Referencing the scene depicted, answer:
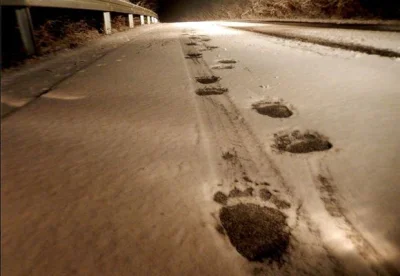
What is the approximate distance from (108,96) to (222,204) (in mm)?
983

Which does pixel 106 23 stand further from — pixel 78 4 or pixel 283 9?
pixel 283 9

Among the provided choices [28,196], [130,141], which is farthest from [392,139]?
[28,196]

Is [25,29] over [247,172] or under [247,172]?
over

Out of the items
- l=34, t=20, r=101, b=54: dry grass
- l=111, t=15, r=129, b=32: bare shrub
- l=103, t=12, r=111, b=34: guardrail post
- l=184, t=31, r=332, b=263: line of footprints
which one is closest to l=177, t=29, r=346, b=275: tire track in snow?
l=184, t=31, r=332, b=263: line of footprints

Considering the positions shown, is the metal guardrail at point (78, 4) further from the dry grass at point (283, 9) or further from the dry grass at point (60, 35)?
the dry grass at point (283, 9)

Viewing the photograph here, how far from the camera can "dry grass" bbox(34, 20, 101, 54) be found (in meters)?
3.01

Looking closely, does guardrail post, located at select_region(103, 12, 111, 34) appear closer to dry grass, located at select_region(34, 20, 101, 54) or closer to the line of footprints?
dry grass, located at select_region(34, 20, 101, 54)

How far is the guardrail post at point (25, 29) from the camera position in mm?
2289

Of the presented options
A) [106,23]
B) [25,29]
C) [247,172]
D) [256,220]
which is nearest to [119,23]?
[106,23]

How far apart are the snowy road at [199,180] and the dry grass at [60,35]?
1.70m

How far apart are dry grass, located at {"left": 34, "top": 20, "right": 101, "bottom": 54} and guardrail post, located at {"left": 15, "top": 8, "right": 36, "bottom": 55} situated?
0.60 feet

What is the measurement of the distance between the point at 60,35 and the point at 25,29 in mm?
1407

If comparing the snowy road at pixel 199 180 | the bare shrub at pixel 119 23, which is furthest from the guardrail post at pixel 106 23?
the snowy road at pixel 199 180

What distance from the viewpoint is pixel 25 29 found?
233 centimetres
